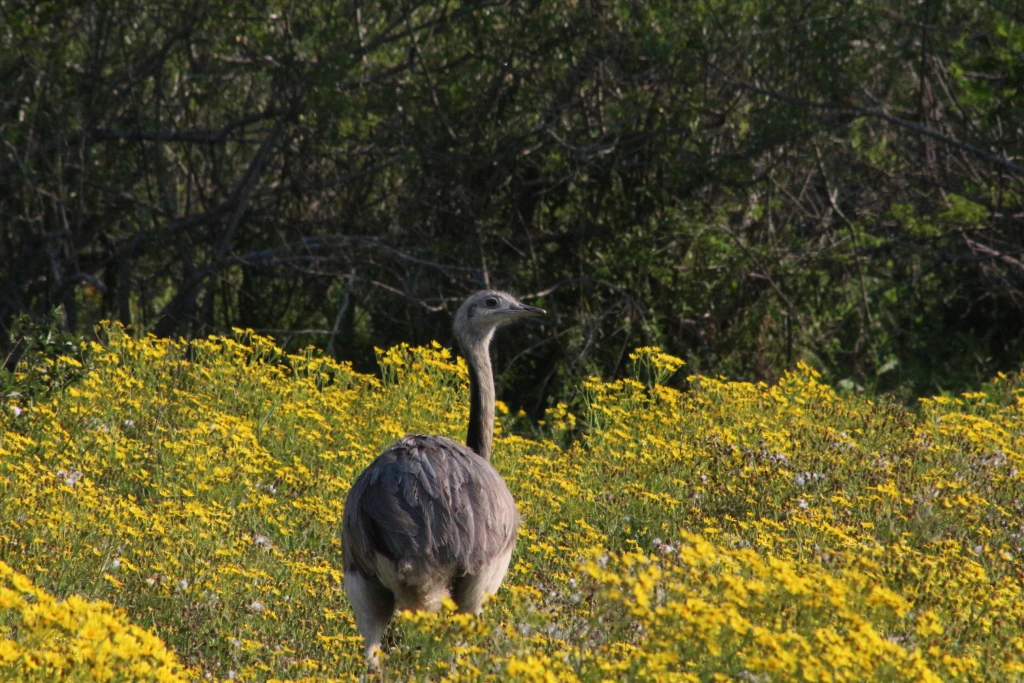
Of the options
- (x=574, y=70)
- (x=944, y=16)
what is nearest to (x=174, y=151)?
(x=574, y=70)

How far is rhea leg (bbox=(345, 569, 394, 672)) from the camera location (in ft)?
18.2

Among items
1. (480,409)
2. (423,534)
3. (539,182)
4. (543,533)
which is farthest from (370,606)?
(539,182)

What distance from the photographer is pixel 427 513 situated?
217 inches

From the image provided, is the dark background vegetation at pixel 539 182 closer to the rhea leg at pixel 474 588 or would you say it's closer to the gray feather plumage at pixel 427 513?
the gray feather plumage at pixel 427 513

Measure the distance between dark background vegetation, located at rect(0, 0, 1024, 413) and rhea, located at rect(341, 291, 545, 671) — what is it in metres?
5.14

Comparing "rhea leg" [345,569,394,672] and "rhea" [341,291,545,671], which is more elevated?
"rhea" [341,291,545,671]

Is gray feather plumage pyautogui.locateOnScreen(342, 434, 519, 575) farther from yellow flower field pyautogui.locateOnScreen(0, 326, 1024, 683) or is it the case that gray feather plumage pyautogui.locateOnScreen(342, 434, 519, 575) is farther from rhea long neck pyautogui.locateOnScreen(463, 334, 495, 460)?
rhea long neck pyautogui.locateOnScreen(463, 334, 495, 460)

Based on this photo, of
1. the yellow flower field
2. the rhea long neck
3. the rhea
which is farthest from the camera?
the rhea long neck

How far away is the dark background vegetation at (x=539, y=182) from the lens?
35.8ft

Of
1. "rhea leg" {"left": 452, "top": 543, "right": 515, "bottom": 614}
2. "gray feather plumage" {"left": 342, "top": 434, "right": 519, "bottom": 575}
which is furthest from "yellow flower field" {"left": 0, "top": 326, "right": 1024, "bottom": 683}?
"gray feather plumage" {"left": 342, "top": 434, "right": 519, "bottom": 575}

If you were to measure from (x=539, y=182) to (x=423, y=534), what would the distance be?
260 inches

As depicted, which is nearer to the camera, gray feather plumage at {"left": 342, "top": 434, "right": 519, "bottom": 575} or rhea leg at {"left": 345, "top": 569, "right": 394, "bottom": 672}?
gray feather plumage at {"left": 342, "top": 434, "right": 519, "bottom": 575}

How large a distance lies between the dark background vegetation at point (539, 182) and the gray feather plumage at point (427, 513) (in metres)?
Result: 5.10

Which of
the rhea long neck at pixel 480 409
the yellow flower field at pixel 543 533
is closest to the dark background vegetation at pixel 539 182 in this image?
the yellow flower field at pixel 543 533
